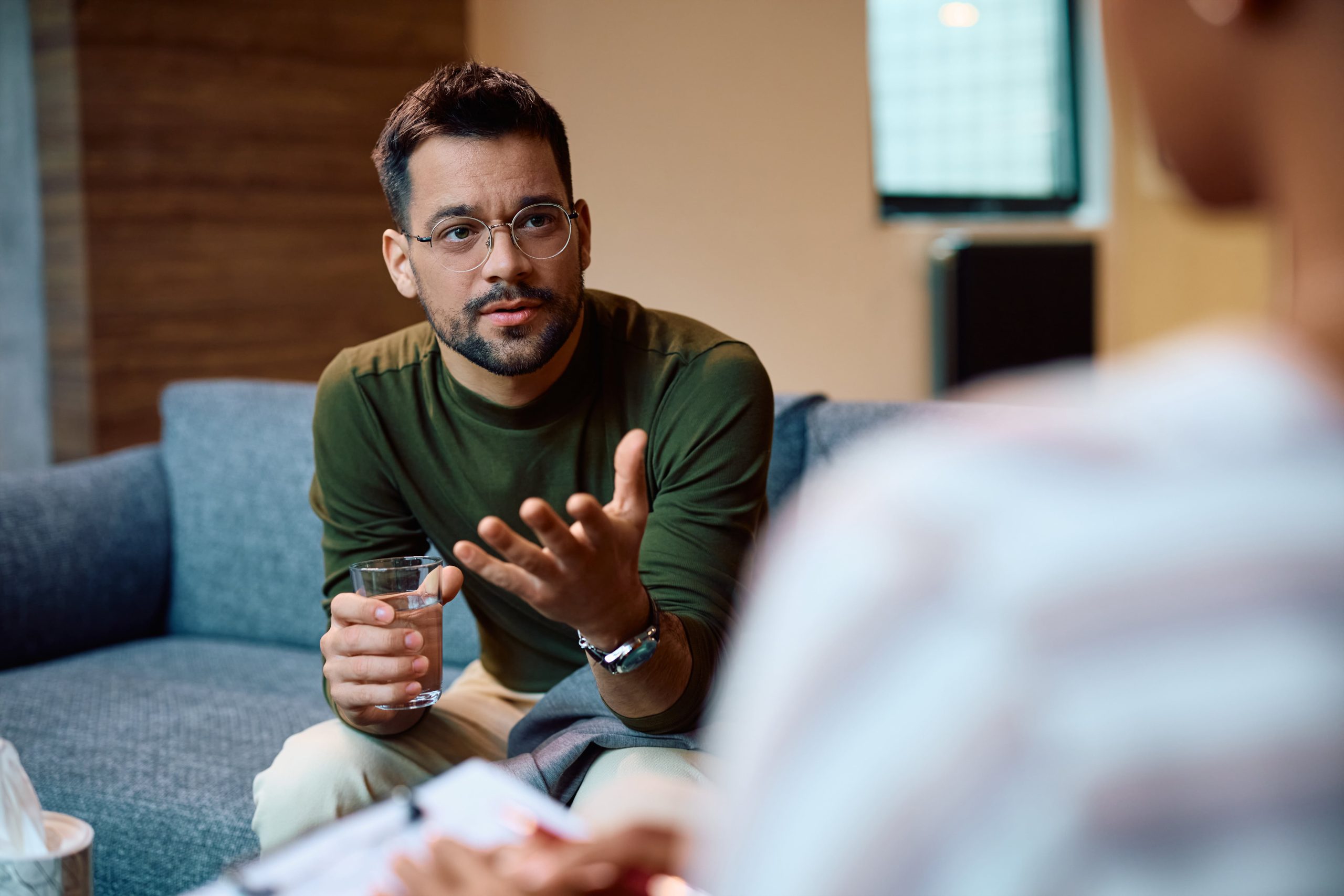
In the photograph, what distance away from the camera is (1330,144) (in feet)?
1.32

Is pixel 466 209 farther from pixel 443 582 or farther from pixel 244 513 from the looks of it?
pixel 244 513

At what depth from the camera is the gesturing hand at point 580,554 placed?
2.66 ft

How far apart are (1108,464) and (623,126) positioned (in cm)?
394

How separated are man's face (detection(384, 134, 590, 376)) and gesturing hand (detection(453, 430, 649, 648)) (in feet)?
1.81

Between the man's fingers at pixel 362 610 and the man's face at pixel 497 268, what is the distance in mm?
366

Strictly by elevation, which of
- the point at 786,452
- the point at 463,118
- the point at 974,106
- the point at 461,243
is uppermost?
the point at 974,106

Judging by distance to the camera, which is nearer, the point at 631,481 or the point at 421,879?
the point at 421,879

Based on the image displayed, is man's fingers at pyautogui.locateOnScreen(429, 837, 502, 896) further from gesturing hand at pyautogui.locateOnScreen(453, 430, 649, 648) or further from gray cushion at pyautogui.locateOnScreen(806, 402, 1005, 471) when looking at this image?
gray cushion at pyautogui.locateOnScreen(806, 402, 1005, 471)

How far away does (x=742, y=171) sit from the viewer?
4.59 meters

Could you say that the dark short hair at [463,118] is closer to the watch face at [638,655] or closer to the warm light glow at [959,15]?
the watch face at [638,655]

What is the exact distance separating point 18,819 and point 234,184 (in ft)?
7.79

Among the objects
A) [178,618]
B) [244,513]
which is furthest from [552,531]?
[178,618]

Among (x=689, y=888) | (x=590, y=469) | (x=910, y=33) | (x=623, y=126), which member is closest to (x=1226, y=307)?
(x=910, y=33)

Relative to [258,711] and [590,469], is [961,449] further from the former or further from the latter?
[258,711]
